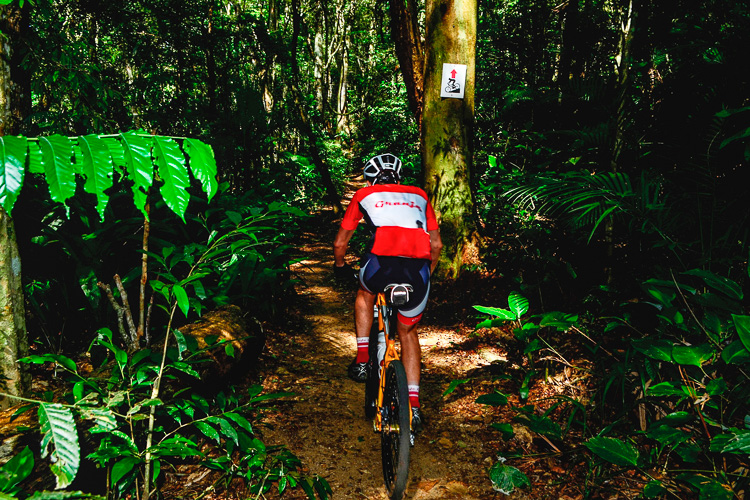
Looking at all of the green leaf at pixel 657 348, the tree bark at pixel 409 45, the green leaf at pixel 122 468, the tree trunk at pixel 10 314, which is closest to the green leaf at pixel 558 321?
the green leaf at pixel 657 348

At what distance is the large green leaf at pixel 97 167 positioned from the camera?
1.31 meters

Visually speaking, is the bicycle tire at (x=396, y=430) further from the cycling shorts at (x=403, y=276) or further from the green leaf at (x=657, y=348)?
the green leaf at (x=657, y=348)

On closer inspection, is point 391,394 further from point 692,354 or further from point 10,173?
point 10,173

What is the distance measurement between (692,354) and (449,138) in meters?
4.90

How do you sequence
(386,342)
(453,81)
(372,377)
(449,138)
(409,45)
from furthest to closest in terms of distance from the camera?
(409,45) → (449,138) → (453,81) → (372,377) → (386,342)

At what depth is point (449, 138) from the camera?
6371mm

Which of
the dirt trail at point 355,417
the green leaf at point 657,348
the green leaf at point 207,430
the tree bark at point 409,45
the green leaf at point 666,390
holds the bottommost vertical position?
the dirt trail at point 355,417

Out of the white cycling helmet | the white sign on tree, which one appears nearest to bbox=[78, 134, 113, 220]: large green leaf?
the white cycling helmet

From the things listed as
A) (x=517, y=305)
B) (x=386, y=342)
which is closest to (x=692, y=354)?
(x=517, y=305)

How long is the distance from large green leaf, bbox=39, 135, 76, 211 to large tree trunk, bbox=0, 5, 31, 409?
140 cm

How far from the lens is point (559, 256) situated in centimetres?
505

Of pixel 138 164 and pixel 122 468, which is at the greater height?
pixel 138 164

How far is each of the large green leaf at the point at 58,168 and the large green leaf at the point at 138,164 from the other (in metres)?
0.16

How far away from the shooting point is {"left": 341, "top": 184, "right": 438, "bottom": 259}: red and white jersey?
10.8ft
